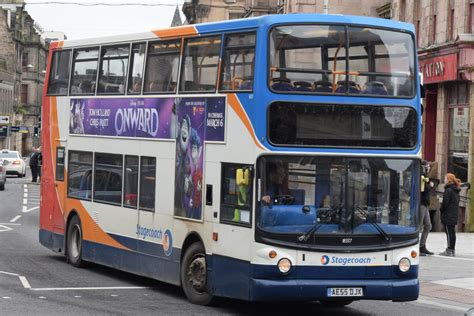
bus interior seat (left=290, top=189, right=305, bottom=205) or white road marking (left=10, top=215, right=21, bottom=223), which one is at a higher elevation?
bus interior seat (left=290, top=189, right=305, bottom=205)

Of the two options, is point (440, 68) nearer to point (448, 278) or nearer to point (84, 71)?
point (448, 278)

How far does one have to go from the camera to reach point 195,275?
16.8 meters

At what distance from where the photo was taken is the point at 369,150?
606 inches

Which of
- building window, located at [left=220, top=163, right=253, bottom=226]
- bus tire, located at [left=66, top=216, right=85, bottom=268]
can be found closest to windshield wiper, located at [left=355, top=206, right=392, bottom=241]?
building window, located at [left=220, top=163, right=253, bottom=226]

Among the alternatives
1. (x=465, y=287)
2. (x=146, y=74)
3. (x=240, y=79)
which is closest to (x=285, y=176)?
(x=240, y=79)

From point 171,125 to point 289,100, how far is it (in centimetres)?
310

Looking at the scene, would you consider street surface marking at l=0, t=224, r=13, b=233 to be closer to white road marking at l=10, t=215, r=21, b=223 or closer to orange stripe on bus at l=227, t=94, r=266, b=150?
white road marking at l=10, t=215, r=21, b=223

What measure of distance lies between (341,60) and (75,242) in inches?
328

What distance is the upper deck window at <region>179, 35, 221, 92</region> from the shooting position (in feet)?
54.3

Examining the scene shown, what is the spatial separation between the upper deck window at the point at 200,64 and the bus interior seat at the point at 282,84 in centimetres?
149

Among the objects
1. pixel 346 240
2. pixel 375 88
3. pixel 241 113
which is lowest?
pixel 346 240

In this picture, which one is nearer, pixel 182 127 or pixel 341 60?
pixel 341 60

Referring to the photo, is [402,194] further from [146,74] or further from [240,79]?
[146,74]

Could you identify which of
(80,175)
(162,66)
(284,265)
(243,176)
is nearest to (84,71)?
(80,175)
